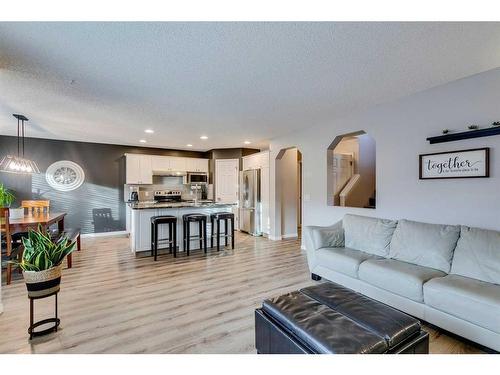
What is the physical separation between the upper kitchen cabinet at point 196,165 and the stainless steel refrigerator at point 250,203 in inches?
58.7

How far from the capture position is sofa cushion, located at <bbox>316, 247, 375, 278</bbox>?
2.87 metres

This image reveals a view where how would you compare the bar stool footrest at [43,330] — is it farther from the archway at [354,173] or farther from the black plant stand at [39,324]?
the archway at [354,173]

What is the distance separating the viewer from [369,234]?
3230 millimetres

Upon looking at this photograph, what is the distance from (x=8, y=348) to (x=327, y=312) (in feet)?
8.31

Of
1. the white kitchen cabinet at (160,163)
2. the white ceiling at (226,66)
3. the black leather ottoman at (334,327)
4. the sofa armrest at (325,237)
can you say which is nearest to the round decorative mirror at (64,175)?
the white kitchen cabinet at (160,163)

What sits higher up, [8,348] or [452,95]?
[452,95]

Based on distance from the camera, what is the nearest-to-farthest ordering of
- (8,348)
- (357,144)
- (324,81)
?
(8,348)
(324,81)
(357,144)

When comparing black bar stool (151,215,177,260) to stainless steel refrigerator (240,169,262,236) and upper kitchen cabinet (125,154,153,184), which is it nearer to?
stainless steel refrigerator (240,169,262,236)

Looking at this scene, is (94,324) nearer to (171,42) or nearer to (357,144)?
(171,42)

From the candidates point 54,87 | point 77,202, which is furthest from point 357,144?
point 77,202

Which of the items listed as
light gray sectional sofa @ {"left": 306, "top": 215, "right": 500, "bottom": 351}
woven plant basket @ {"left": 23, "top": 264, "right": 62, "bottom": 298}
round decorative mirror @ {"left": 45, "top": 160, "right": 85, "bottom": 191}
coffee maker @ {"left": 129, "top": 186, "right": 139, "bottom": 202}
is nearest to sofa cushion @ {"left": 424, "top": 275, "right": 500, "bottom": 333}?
light gray sectional sofa @ {"left": 306, "top": 215, "right": 500, "bottom": 351}

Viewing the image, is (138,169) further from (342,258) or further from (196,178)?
(342,258)

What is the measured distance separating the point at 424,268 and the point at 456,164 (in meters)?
1.26
